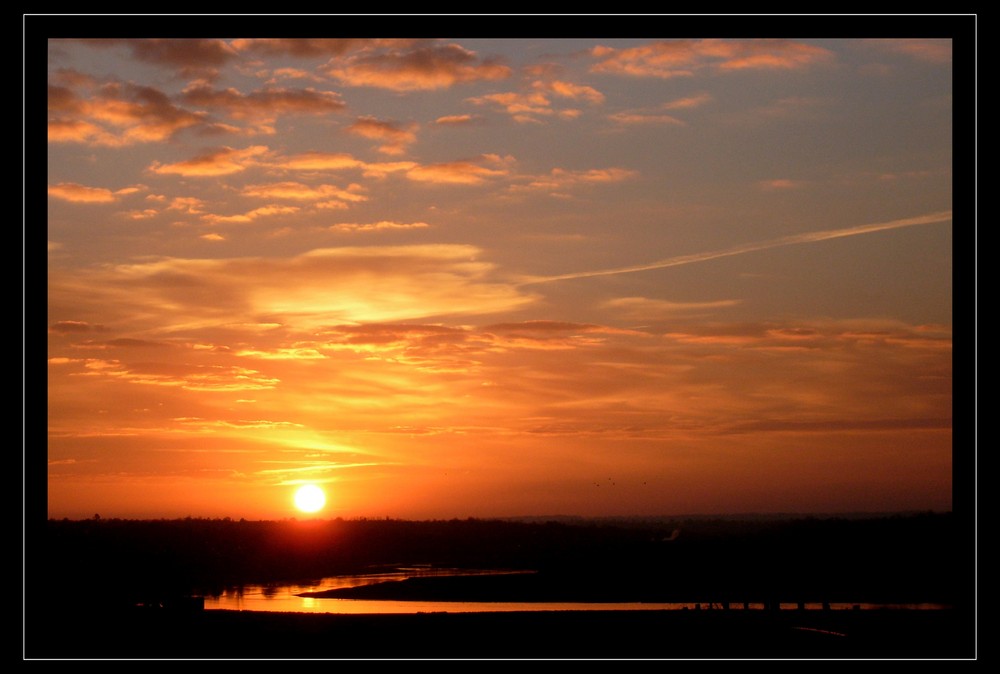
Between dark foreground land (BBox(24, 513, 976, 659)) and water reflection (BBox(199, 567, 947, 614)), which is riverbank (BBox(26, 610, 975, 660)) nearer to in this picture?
dark foreground land (BBox(24, 513, 976, 659))

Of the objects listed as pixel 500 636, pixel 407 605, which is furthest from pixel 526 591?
pixel 500 636

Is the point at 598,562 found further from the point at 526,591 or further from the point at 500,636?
the point at 500,636

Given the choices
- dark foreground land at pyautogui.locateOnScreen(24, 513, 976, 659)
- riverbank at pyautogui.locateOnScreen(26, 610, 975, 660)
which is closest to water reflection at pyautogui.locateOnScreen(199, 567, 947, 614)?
dark foreground land at pyautogui.locateOnScreen(24, 513, 976, 659)

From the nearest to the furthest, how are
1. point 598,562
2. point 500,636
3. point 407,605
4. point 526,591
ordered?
1. point 500,636
2. point 407,605
3. point 526,591
4. point 598,562

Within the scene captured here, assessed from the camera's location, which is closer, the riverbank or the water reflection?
the riverbank

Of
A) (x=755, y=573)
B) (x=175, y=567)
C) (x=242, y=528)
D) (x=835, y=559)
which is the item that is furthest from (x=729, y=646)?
(x=242, y=528)
